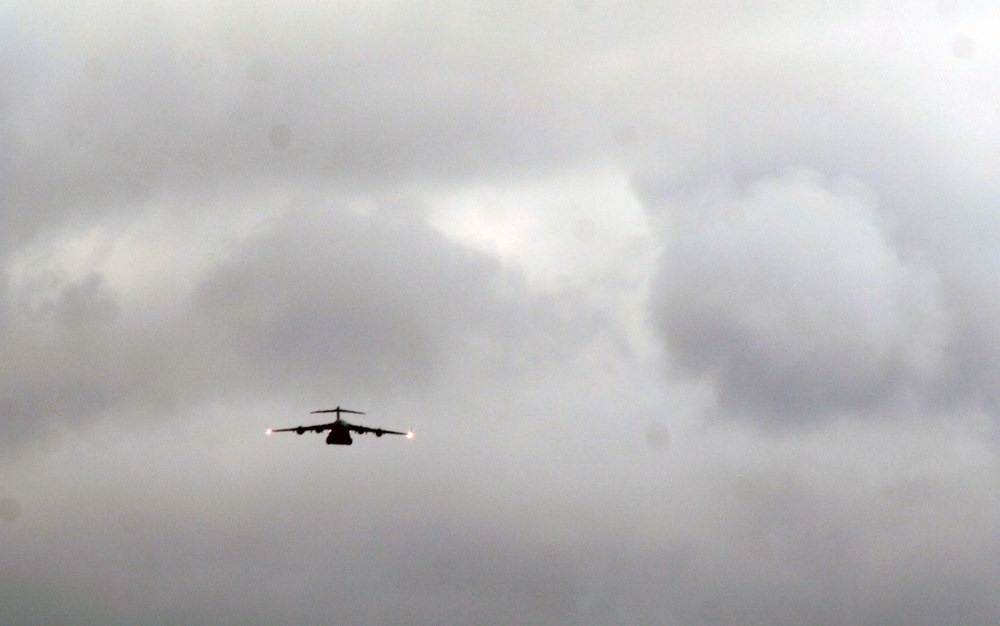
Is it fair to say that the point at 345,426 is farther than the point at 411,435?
Yes

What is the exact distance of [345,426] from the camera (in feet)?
522

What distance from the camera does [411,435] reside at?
145625mm

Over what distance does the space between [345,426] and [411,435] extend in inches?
687
